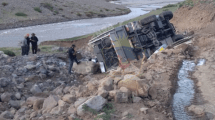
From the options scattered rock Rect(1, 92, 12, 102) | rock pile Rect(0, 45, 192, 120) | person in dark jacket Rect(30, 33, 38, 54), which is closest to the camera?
rock pile Rect(0, 45, 192, 120)

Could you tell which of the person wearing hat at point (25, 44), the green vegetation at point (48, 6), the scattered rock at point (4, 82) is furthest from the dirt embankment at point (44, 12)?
the scattered rock at point (4, 82)

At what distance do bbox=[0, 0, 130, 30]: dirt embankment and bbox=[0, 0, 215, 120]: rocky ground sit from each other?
27306 millimetres

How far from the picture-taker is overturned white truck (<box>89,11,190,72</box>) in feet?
38.1

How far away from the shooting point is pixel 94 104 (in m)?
5.98

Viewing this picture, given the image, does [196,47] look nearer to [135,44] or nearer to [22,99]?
[135,44]

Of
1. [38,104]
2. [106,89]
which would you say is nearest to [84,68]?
[38,104]

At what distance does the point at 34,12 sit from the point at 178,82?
4020cm

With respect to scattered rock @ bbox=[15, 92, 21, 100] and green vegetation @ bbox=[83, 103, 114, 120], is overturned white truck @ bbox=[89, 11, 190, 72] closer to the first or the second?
scattered rock @ bbox=[15, 92, 21, 100]

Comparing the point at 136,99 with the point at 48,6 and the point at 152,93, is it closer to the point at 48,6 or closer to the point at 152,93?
the point at 152,93

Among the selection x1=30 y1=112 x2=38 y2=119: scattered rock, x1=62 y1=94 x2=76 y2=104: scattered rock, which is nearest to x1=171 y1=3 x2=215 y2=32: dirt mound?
x1=62 y1=94 x2=76 y2=104: scattered rock

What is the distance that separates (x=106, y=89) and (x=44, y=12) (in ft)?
137

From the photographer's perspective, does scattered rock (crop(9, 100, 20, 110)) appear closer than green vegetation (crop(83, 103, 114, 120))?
No

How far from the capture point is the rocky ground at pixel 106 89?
19.7ft

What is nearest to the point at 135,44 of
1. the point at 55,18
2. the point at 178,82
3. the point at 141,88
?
the point at 178,82
